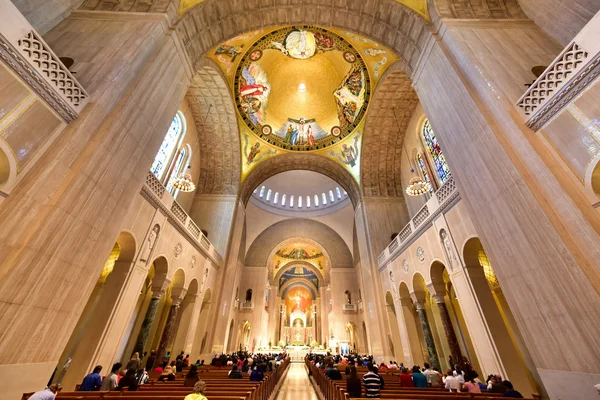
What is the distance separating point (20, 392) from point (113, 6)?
7697 millimetres

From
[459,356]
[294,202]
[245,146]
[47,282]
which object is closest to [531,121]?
[459,356]

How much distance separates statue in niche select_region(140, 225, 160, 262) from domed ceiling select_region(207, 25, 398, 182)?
23.0 ft

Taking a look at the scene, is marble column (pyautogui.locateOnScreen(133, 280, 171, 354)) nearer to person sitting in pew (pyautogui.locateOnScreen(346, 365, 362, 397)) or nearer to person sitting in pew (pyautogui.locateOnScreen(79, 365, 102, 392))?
person sitting in pew (pyautogui.locateOnScreen(79, 365, 102, 392))

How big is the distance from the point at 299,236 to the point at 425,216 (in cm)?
1465

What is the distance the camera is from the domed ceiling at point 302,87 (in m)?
10.4

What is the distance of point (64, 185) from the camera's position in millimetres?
3492

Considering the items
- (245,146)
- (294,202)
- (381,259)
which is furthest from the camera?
(294,202)

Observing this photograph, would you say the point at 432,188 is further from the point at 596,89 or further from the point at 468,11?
the point at 596,89

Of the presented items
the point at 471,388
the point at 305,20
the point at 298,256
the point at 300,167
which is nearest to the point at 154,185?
the point at 305,20

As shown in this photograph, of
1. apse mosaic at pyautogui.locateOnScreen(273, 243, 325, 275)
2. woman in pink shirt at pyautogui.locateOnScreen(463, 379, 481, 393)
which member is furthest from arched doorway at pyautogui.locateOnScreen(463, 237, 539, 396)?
apse mosaic at pyautogui.locateOnScreen(273, 243, 325, 275)

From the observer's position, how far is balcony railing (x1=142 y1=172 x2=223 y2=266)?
265 inches

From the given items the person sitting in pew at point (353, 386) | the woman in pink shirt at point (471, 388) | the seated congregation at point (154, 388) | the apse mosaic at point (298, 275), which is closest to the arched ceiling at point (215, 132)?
the seated congregation at point (154, 388)

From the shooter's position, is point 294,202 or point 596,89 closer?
point 596,89

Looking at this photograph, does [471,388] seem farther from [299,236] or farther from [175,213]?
[299,236]
